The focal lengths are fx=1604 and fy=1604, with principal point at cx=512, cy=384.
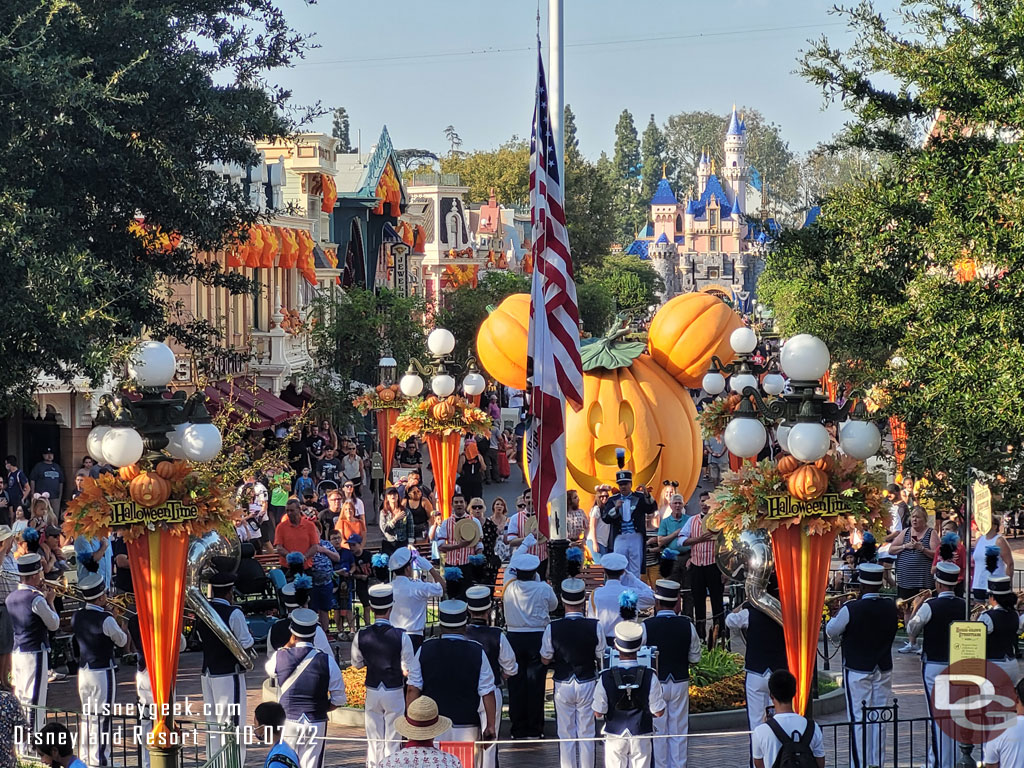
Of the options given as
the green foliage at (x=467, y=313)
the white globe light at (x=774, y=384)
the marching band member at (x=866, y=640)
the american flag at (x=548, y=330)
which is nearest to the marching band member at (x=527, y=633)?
the american flag at (x=548, y=330)

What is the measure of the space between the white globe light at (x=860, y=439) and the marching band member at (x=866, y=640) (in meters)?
1.04

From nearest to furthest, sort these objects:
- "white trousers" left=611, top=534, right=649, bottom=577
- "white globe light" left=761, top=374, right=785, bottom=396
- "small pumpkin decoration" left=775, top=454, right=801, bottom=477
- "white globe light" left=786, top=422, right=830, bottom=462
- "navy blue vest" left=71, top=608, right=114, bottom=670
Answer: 1. "white globe light" left=786, top=422, right=830, bottom=462
2. "small pumpkin decoration" left=775, top=454, right=801, bottom=477
3. "navy blue vest" left=71, top=608, right=114, bottom=670
4. "white trousers" left=611, top=534, right=649, bottom=577
5. "white globe light" left=761, top=374, right=785, bottom=396

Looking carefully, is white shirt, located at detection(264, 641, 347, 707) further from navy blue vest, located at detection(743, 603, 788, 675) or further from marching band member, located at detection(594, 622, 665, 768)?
navy blue vest, located at detection(743, 603, 788, 675)

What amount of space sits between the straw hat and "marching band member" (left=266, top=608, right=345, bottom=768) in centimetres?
199

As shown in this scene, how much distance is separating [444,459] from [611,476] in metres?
2.73

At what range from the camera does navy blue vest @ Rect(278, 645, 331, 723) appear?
10555 mm

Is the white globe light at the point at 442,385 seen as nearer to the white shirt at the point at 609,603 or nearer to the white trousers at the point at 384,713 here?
the white shirt at the point at 609,603

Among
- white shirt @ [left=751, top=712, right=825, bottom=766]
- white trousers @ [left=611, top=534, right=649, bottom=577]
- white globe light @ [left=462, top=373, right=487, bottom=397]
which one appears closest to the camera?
white shirt @ [left=751, top=712, right=825, bottom=766]

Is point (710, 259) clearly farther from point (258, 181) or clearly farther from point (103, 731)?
point (103, 731)

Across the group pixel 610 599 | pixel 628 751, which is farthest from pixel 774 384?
pixel 628 751

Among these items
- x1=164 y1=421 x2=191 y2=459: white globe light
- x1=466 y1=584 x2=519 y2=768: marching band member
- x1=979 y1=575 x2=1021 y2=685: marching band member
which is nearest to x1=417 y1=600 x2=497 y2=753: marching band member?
x1=466 y1=584 x2=519 y2=768: marching band member

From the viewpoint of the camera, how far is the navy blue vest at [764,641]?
11.6 meters

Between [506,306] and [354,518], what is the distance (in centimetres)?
378

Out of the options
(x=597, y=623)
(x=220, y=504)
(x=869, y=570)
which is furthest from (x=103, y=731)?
(x=869, y=570)
